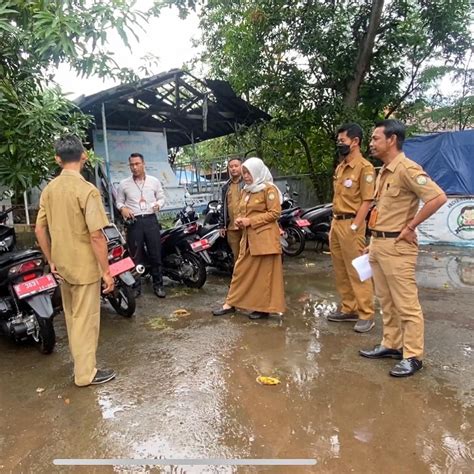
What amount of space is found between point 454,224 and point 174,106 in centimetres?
636

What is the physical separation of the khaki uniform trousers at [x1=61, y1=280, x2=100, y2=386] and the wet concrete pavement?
0.44 feet

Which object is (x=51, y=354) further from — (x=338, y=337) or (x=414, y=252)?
(x=414, y=252)

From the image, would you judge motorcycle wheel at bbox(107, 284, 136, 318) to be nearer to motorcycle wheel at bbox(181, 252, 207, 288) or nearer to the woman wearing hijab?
the woman wearing hijab

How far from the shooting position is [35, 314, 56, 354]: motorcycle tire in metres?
3.31

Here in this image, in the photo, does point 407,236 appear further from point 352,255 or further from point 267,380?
point 267,380

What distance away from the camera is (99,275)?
9.66 ft

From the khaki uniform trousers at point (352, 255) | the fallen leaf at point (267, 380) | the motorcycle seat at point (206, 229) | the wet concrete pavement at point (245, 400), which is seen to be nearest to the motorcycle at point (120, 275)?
the wet concrete pavement at point (245, 400)

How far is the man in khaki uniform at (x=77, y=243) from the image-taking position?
2801mm

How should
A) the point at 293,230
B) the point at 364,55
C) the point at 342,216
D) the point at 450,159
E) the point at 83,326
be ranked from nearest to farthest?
the point at 83,326 < the point at 342,216 < the point at 293,230 < the point at 450,159 < the point at 364,55

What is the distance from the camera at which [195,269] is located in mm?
5465

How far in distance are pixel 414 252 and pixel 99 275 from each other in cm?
212

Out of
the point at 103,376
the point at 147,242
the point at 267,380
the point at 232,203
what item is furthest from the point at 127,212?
the point at 267,380

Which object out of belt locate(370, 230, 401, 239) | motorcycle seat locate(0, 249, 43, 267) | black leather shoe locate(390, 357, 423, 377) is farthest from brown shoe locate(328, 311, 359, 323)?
motorcycle seat locate(0, 249, 43, 267)

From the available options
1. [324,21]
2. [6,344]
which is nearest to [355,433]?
[6,344]
